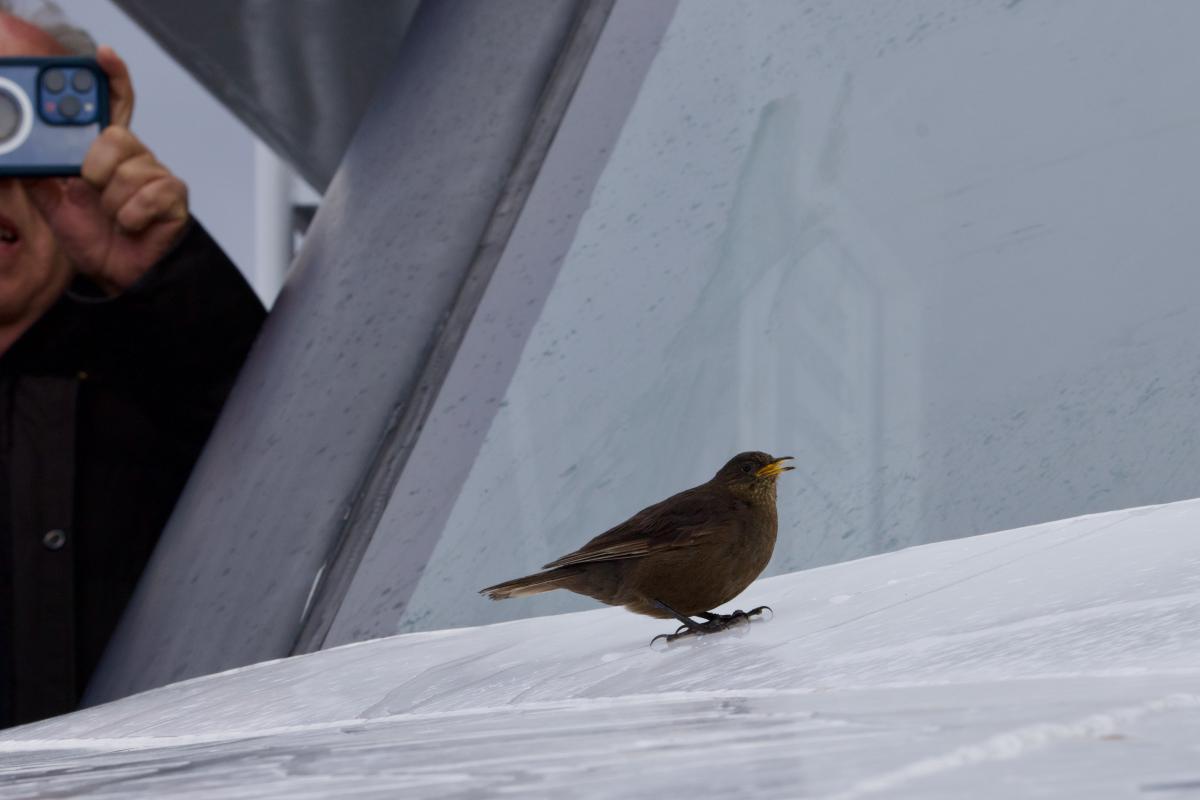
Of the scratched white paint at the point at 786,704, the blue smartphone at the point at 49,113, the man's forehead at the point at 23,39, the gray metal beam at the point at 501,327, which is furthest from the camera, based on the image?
the man's forehead at the point at 23,39

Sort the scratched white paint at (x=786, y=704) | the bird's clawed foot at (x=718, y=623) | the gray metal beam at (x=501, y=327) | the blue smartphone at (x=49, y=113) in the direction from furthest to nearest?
the blue smartphone at (x=49, y=113) → the gray metal beam at (x=501, y=327) → the bird's clawed foot at (x=718, y=623) → the scratched white paint at (x=786, y=704)

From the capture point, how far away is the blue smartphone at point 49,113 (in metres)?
1.93

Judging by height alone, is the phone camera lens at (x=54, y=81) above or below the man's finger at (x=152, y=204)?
above

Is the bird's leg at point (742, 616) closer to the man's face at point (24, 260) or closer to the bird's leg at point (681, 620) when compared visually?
the bird's leg at point (681, 620)

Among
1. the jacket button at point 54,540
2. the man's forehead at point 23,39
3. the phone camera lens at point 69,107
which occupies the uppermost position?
the man's forehead at point 23,39

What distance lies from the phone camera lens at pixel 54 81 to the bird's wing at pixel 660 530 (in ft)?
4.10

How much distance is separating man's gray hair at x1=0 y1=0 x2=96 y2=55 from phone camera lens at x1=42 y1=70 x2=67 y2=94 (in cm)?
29

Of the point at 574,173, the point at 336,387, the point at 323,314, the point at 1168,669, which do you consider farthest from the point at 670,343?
the point at 1168,669

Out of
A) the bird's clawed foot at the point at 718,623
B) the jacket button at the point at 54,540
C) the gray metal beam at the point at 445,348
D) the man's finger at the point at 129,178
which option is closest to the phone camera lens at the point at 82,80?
the man's finger at the point at 129,178

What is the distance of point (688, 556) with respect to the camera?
0.97 m

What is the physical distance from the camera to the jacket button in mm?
1951

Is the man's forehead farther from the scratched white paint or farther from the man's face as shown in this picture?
the scratched white paint

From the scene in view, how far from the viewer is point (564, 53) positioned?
1.61m

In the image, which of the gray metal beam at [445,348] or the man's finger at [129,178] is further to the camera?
the man's finger at [129,178]
